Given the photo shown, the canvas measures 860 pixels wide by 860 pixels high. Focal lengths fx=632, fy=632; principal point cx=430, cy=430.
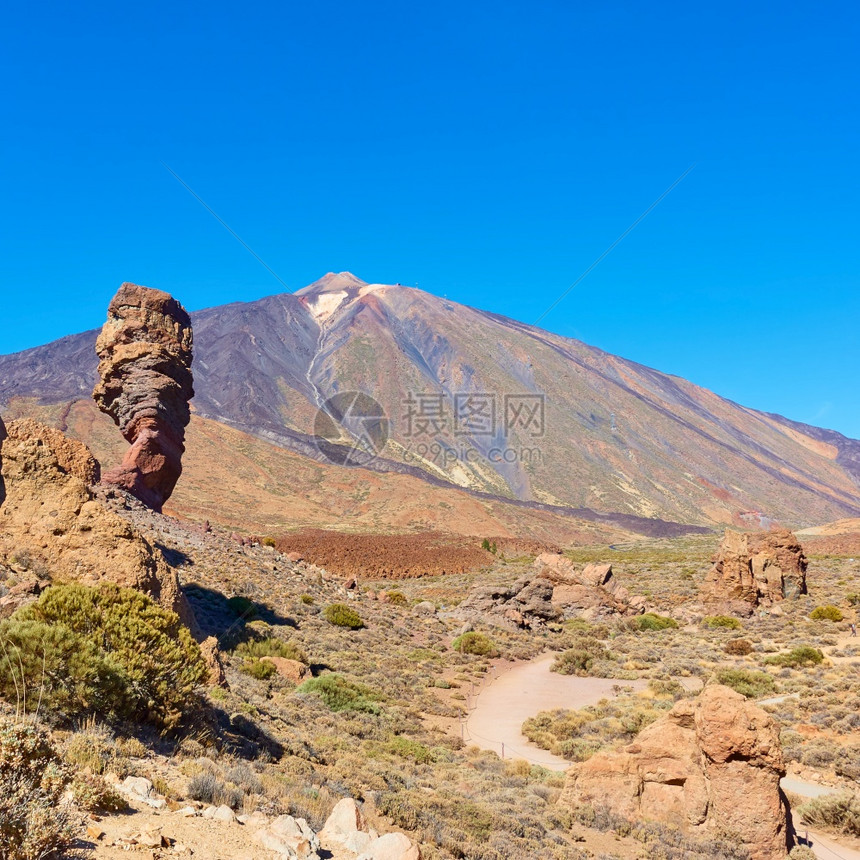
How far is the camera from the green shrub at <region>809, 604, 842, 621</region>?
2555 cm

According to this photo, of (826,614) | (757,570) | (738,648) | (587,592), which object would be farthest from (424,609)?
(826,614)

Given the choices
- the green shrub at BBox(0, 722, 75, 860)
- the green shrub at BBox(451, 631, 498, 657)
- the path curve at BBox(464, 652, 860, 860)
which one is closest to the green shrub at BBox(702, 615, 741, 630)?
the path curve at BBox(464, 652, 860, 860)

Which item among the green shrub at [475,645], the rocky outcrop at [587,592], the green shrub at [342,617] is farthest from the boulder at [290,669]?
the rocky outcrop at [587,592]

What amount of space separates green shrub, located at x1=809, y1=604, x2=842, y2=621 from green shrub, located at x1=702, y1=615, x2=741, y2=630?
3049 millimetres

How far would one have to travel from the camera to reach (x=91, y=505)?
36.0 ft

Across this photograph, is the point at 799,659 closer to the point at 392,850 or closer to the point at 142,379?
the point at 392,850

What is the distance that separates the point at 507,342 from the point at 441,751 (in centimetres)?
17643

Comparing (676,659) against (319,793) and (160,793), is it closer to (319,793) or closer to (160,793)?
(319,793)

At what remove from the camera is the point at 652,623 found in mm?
27109

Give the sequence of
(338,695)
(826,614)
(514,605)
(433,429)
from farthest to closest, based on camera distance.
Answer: (433,429) < (514,605) < (826,614) < (338,695)

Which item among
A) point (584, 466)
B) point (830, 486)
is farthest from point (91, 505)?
point (830, 486)

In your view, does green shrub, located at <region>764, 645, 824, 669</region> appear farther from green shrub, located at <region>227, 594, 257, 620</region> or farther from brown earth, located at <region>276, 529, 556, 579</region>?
brown earth, located at <region>276, 529, 556, 579</region>

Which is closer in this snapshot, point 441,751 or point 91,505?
point 91,505

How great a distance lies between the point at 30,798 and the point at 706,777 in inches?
329
